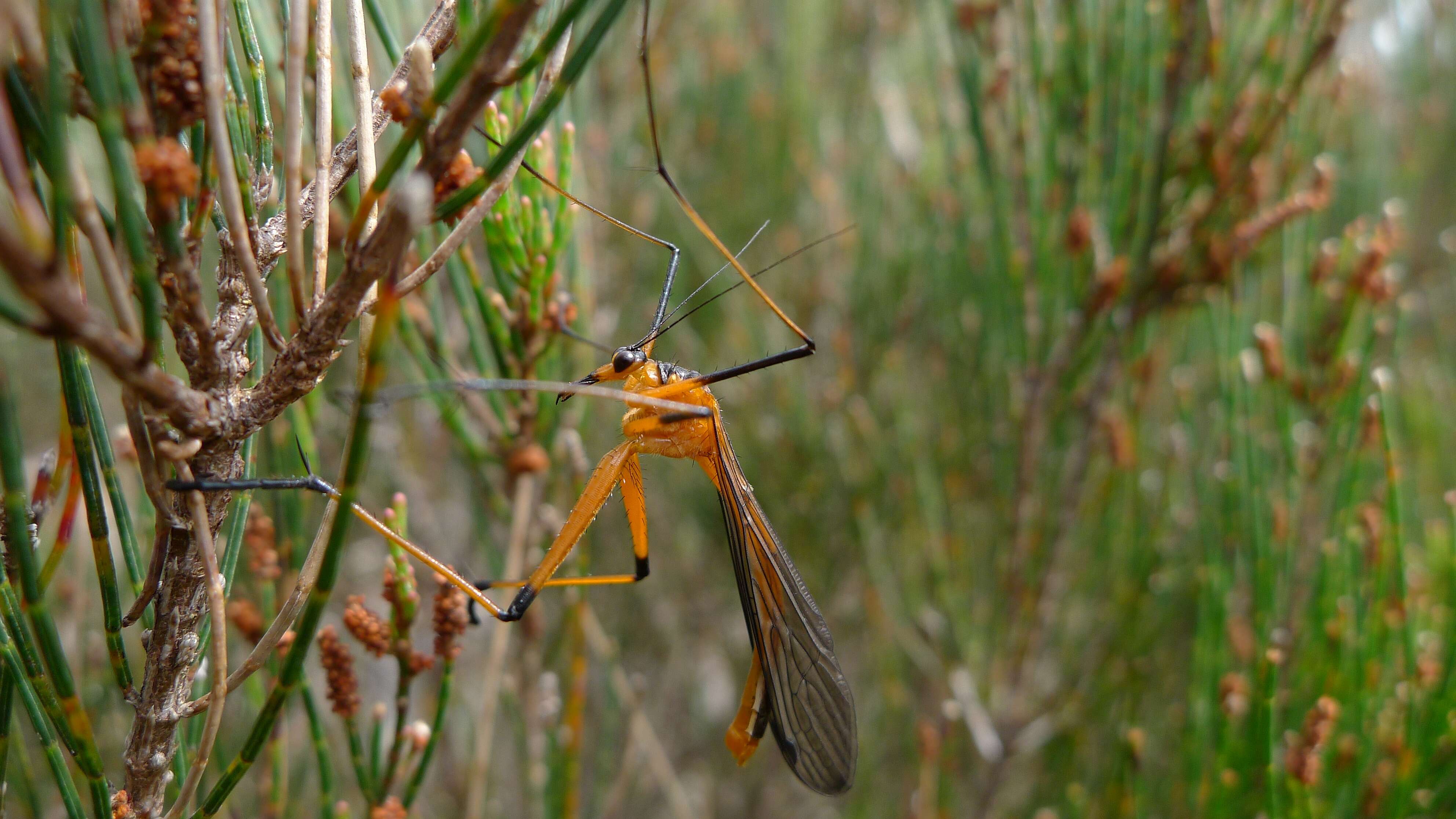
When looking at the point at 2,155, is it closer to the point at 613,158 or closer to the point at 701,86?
the point at 613,158

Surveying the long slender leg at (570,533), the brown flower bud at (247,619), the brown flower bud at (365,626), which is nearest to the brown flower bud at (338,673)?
the brown flower bud at (365,626)

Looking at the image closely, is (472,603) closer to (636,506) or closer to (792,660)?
(636,506)

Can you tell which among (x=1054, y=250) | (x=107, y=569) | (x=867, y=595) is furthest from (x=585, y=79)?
(x=867, y=595)

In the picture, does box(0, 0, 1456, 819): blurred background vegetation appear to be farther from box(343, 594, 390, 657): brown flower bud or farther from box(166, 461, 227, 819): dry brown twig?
box(166, 461, 227, 819): dry brown twig

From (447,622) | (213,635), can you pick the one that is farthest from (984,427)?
(213,635)

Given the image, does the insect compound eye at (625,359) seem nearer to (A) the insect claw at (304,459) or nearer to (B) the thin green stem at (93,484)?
(A) the insect claw at (304,459)
